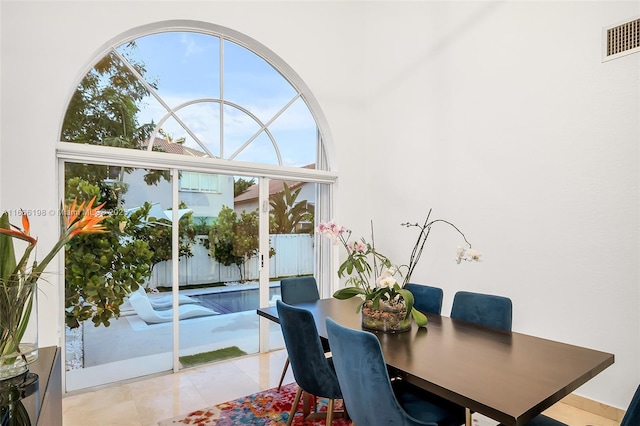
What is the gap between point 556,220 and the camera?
124 inches

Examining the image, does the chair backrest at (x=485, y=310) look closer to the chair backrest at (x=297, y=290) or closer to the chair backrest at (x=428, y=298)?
the chair backrest at (x=428, y=298)

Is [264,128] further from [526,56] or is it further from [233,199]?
[526,56]

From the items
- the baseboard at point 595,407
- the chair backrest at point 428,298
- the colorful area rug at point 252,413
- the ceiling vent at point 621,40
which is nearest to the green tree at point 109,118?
the colorful area rug at point 252,413

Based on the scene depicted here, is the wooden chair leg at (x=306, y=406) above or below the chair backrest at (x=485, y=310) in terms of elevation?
below

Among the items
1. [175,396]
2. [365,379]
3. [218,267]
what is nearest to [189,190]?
[218,267]

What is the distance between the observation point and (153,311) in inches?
146

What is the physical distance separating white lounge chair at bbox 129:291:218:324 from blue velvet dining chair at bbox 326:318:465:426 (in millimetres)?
2501

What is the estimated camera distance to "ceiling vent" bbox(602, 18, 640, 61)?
2.71 meters

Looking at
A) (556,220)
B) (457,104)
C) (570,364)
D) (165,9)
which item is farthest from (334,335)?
(165,9)

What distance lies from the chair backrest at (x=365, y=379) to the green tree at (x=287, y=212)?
2812 millimetres

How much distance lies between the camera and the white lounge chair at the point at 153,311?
3.62m

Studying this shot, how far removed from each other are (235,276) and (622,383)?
3577 millimetres

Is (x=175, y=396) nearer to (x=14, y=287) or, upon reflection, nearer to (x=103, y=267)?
(x=103, y=267)

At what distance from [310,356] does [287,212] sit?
2661 mm
